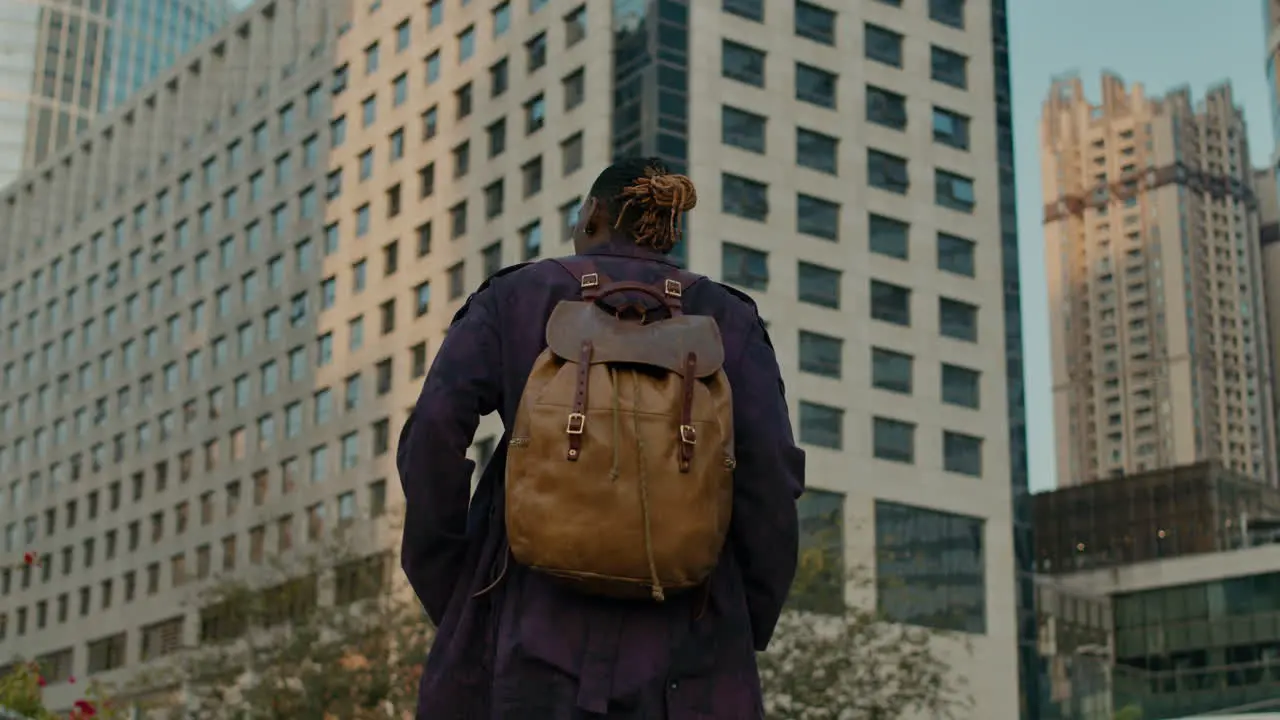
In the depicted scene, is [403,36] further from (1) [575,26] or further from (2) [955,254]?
(2) [955,254]

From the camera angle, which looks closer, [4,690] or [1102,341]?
[4,690]

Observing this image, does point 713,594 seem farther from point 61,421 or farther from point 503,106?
point 61,421

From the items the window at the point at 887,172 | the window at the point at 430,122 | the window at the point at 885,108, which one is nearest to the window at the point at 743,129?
the window at the point at 887,172

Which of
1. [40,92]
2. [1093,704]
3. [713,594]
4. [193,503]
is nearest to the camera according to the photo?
[713,594]

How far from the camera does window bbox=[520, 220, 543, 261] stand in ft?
184

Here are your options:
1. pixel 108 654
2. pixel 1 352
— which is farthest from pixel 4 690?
pixel 1 352

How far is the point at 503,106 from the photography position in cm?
5984

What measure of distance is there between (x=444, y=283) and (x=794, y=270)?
40.2ft

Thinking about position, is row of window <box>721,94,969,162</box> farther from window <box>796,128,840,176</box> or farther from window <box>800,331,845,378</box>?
window <box>800,331,845,378</box>

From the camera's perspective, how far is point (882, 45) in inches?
2377

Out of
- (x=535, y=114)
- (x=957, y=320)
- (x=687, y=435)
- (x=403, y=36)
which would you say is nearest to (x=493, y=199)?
(x=535, y=114)

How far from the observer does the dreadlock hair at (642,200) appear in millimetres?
4383

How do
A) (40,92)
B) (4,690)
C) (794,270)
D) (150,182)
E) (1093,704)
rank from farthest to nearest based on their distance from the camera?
1. (40,92)
2. (150,182)
3. (1093,704)
4. (794,270)
5. (4,690)

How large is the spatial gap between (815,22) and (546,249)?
466 inches
